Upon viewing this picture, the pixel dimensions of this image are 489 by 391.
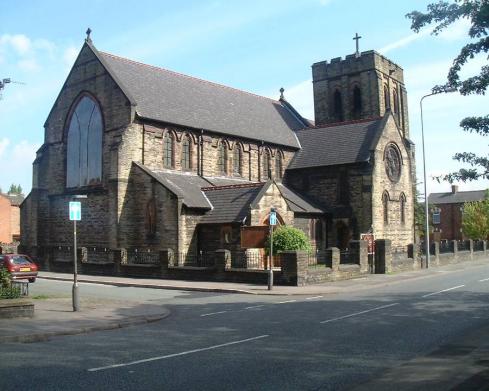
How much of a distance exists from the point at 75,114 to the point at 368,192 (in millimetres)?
20905

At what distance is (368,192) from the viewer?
3684 centimetres

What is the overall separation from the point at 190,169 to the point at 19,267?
1269 cm

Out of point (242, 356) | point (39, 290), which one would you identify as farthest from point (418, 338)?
point (39, 290)

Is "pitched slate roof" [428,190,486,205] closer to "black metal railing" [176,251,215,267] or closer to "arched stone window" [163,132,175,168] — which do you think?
"arched stone window" [163,132,175,168]

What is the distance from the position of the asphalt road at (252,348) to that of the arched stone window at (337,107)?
36.6 m

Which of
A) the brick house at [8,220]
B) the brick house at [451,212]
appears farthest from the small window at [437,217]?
the brick house at [8,220]

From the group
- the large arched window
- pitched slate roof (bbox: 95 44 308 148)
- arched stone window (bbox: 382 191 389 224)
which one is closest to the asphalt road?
pitched slate roof (bbox: 95 44 308 148)

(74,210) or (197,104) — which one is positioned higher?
(197,104)

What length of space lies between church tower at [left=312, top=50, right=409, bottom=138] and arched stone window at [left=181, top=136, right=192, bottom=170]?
788 inches

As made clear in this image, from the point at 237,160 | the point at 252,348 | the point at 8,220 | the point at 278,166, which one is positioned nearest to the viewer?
the point at 252,348

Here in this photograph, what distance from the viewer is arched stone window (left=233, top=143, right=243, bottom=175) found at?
38406 mm

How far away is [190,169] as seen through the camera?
35062mm

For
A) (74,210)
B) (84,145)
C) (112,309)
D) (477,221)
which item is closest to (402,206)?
(84,145)

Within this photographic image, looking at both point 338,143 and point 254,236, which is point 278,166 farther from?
point 254,236
